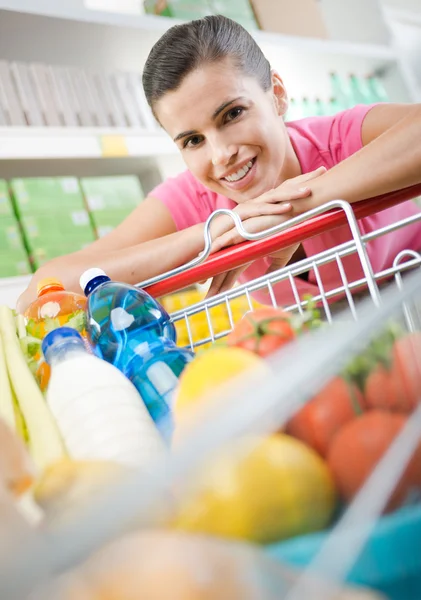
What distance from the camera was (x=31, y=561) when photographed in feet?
0.46

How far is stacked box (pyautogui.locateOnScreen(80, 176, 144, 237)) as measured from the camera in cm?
207

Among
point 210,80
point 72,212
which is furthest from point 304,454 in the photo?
point 72,212

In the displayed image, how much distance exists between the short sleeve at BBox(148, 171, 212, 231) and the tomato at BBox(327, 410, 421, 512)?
4.59ft

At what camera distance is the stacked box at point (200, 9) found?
8.02ft

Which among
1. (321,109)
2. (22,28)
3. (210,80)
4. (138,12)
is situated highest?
(138,12)

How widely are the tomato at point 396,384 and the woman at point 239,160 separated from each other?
22.5 inches

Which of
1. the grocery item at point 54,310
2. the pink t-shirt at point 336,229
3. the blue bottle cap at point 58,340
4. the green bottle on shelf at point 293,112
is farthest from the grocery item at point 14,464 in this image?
the green bottle on shelf at point 293,112

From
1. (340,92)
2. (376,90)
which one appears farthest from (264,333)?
(376,90)

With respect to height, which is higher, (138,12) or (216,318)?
(138,12)

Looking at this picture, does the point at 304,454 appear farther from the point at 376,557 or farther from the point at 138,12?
the point at 138,12

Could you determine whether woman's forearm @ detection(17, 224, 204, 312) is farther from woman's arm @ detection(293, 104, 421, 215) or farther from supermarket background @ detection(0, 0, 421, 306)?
supermarket background @ detection(0, 0, 421, 306)

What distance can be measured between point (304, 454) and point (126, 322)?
1.20 ft

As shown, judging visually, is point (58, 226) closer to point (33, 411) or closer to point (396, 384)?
point (33, 411)

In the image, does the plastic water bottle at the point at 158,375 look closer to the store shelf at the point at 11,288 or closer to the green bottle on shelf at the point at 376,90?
the store shelf at the point at 11,288
